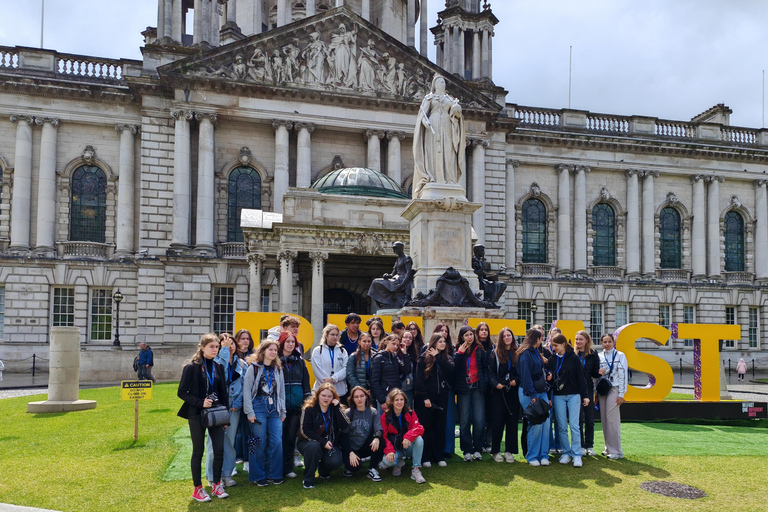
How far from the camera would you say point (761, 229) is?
45375 mm

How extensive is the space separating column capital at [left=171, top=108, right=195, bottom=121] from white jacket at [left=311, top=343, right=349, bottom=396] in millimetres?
27926

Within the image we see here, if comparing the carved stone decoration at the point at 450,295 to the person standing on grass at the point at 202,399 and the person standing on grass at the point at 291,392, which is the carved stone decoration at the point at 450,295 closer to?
the person standing on grass at the point at 291,392

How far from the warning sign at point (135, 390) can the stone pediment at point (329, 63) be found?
84.3ft

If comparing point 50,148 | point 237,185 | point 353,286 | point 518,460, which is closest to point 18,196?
point 50,148

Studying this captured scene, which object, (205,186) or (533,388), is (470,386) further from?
(205,186)

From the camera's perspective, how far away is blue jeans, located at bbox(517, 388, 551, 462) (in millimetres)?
9445

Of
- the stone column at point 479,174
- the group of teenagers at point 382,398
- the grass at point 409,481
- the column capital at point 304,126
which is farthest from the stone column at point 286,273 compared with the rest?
the stone column at point 479,174

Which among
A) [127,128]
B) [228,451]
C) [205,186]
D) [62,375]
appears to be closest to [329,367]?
[228,451]

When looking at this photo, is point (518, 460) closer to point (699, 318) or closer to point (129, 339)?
point (129, 339)

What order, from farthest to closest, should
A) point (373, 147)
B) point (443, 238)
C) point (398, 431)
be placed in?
point (373, 147)
point (443, 238)
point (398, 431)

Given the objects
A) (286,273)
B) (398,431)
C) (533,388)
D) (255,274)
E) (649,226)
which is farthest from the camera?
(649,226)

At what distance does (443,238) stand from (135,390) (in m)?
6.86

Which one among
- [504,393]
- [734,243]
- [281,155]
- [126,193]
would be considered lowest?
[504,393]

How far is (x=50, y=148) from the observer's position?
34875mm
